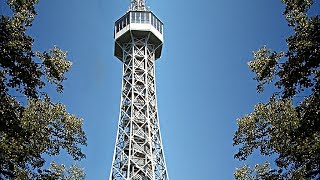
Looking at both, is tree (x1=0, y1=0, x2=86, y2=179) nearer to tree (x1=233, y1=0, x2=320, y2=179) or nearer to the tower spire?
tree (x1=233, y1=0, x2=320, y2=179)

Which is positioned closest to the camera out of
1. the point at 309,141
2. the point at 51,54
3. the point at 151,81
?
the point at 309,141

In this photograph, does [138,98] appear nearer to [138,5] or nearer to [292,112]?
[138,5]

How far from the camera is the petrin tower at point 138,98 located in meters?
51.6

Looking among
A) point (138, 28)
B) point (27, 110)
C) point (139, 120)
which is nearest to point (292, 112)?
point (27, 110)

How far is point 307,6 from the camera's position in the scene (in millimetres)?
12312

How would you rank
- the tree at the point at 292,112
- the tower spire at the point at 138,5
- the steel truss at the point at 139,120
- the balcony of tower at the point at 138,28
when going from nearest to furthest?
the tree at the point at 292,112, the steel truss at the point at 139,120, the balcony of tower at the point at 138,28, the tower spire at the point at 138,5

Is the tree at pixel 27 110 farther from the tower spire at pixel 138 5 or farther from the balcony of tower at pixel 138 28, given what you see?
the tower spire at pixel 138 5

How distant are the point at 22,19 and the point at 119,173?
39760 mm

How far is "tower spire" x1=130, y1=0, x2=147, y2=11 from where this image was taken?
213 ft

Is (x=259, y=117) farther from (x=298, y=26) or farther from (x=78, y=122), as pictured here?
(x=78, y=122)

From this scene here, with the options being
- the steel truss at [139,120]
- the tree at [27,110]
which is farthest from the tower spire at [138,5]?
the tree at [27,110]

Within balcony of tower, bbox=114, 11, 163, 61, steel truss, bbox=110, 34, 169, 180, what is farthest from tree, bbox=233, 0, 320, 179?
balcony of tower, bbox=114, 11, 163, 61

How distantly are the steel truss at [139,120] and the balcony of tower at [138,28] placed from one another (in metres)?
0.71

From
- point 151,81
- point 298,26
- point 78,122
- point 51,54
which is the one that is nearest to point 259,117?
point 298,26
